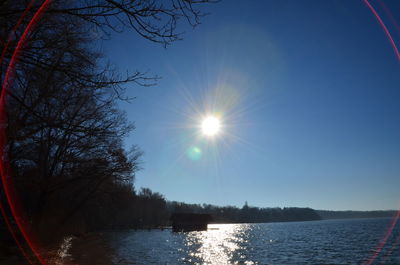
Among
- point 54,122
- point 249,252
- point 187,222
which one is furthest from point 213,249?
point 187,222

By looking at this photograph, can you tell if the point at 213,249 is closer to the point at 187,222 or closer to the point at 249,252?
the point at 249,252

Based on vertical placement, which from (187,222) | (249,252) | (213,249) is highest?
(187,222)

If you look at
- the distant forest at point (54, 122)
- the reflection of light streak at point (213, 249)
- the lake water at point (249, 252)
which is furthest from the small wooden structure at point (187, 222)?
the distant forest at point (54, 122)

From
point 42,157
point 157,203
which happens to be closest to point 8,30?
point 42,157

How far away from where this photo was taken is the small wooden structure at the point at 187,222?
97.8 metres

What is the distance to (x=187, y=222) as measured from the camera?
99.5 meters

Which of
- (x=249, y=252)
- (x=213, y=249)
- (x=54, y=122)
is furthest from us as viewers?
(x=213, y=249)

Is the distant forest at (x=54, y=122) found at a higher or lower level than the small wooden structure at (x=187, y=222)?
lower

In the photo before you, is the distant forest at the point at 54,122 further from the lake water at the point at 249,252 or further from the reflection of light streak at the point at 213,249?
the reflection of light streak at the point at 213,249

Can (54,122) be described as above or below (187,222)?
below

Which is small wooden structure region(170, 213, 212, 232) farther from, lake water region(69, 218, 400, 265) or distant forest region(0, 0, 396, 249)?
distant forest region(0, 0, 396, 249)

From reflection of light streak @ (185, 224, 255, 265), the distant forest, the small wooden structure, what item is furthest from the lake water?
the small wooden structure

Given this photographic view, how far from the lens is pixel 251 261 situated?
28.5m

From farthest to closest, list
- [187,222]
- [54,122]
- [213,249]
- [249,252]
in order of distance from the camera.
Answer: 1. [187,222]
2. [213,249]
3. [249,252]
4. [54,122]
